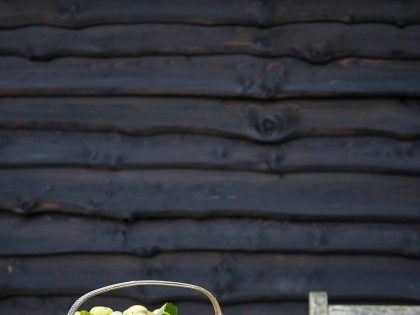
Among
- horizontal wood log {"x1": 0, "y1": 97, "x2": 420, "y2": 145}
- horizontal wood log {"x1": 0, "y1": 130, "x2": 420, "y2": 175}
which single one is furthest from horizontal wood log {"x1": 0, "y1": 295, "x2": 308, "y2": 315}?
horizontal wood log {"x1": 0, "y1": 97, "x2": 420, "y2": 145}

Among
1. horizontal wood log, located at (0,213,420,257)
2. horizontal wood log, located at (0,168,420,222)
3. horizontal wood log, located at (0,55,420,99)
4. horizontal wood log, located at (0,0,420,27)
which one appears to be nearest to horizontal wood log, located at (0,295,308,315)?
horizontal wood log, located at (0,213,420,257)

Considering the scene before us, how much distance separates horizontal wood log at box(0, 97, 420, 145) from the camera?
3.40m

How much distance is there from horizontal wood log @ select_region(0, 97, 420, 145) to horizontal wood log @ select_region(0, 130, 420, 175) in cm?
4

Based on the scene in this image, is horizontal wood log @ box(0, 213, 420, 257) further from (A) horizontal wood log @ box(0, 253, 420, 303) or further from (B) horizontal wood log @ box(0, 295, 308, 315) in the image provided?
(B) horizontal wood log @ box(0, 295, 308, 315)

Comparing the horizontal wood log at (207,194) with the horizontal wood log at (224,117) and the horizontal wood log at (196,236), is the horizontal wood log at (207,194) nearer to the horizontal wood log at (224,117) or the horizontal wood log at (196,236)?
the horizontal wood log at (196,236)

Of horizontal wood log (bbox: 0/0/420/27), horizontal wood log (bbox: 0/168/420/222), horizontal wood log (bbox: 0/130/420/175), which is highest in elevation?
horizontal wood log (bbox: 0/0/420/27)

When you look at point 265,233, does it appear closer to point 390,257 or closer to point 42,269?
point 390,257

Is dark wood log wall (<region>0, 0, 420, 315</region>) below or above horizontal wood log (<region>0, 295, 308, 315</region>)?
above

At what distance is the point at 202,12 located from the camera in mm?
3461

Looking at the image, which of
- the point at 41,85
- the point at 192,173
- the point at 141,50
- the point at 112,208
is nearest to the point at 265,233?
the point at 192,173

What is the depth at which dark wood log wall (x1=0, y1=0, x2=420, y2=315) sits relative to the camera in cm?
340

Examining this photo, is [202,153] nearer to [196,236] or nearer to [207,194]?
[207,194]

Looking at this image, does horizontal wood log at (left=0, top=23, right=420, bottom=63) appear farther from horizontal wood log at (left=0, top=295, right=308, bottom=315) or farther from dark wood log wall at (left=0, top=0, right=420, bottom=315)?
horizontal wood log at (left=0, top=295, right=308, bottom=315)

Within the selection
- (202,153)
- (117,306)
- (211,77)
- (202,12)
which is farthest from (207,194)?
(202,12)
